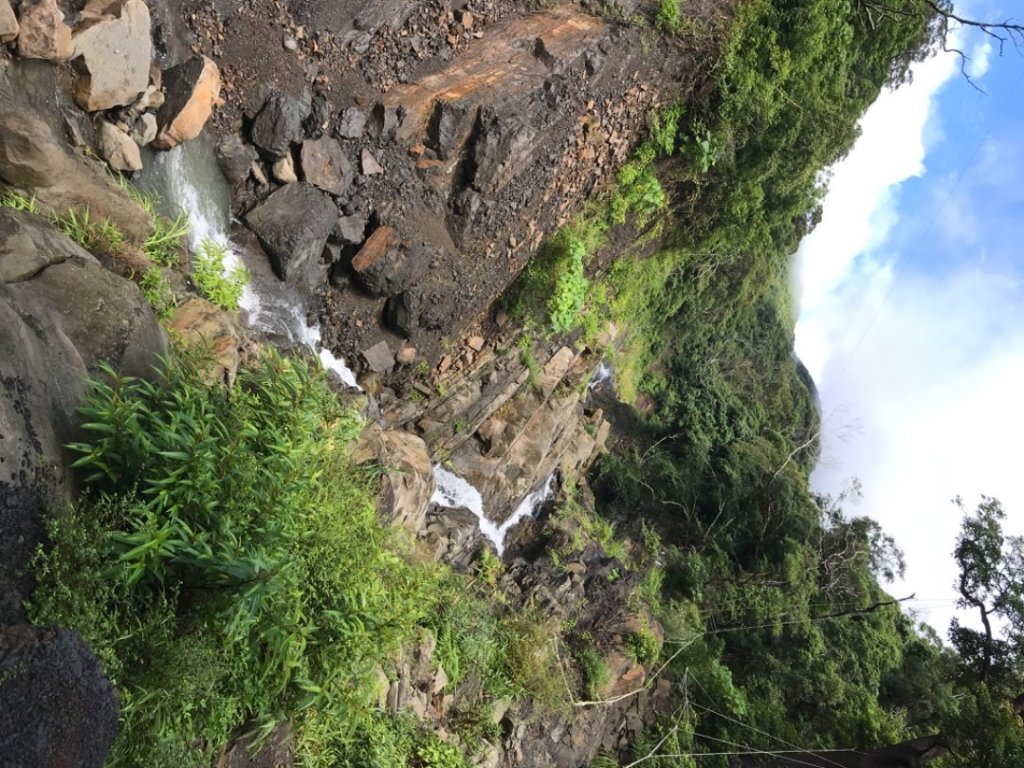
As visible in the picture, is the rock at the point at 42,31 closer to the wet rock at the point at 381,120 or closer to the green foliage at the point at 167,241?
the green foliage at the point at 167,241

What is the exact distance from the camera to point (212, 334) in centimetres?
564

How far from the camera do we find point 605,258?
11.3 meters

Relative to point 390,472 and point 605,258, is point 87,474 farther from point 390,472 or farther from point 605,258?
point 605,258

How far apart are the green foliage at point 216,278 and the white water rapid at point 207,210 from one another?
0.11 metres

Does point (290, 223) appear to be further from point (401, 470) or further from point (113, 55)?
point (401, 470)

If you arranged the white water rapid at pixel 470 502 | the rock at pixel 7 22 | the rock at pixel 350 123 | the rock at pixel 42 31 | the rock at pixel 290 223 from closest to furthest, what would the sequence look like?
the rock at pixel 7 22 → the rock at pixel 42 31 → the rock at pixel 290 223 → the rock at pixel 350 123 → the white water rapid at pixel 470 502

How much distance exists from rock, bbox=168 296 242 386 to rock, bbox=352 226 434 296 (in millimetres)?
2227

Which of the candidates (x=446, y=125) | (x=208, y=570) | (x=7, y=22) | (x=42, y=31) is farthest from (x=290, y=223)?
(x=208, y=570)

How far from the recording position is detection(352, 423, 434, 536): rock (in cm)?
685

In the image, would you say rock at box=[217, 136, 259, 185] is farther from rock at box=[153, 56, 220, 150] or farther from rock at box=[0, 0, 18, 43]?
rock at box=[0, 0, 18, 43]

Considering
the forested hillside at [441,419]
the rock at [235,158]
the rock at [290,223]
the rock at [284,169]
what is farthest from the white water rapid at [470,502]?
the rock at [235,158]

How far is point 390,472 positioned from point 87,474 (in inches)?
136

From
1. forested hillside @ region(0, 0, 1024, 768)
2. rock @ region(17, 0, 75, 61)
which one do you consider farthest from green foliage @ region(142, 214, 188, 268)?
rock @ region(17, 0, 75, 61)

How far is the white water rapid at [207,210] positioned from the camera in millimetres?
6344
